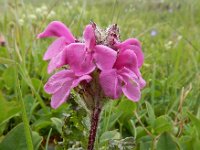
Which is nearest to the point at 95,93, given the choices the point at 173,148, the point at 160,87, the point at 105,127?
the point at 173,148

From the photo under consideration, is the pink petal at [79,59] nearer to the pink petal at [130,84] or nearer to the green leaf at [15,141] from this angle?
the pink petal at [130,84]

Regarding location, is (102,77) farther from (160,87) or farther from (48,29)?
(160,87)

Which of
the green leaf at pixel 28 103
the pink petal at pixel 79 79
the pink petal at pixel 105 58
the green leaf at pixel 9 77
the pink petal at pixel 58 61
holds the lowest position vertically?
the pink petal at pixel 79 79

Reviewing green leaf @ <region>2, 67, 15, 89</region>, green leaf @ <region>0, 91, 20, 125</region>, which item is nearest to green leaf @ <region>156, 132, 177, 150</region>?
green leaf @ <region>0, 91, 20, 125</region>

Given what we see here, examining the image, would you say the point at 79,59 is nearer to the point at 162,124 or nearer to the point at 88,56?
the point at 88,56

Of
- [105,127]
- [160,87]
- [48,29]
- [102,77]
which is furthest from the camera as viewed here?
[160,87]

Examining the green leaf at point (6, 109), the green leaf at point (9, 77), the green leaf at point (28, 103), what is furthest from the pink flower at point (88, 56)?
the green leaf at point (9, 77)

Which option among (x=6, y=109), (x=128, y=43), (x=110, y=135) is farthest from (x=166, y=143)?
(x=6, y=109)

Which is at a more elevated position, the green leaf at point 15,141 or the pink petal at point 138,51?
the pink petal at point 138,51
